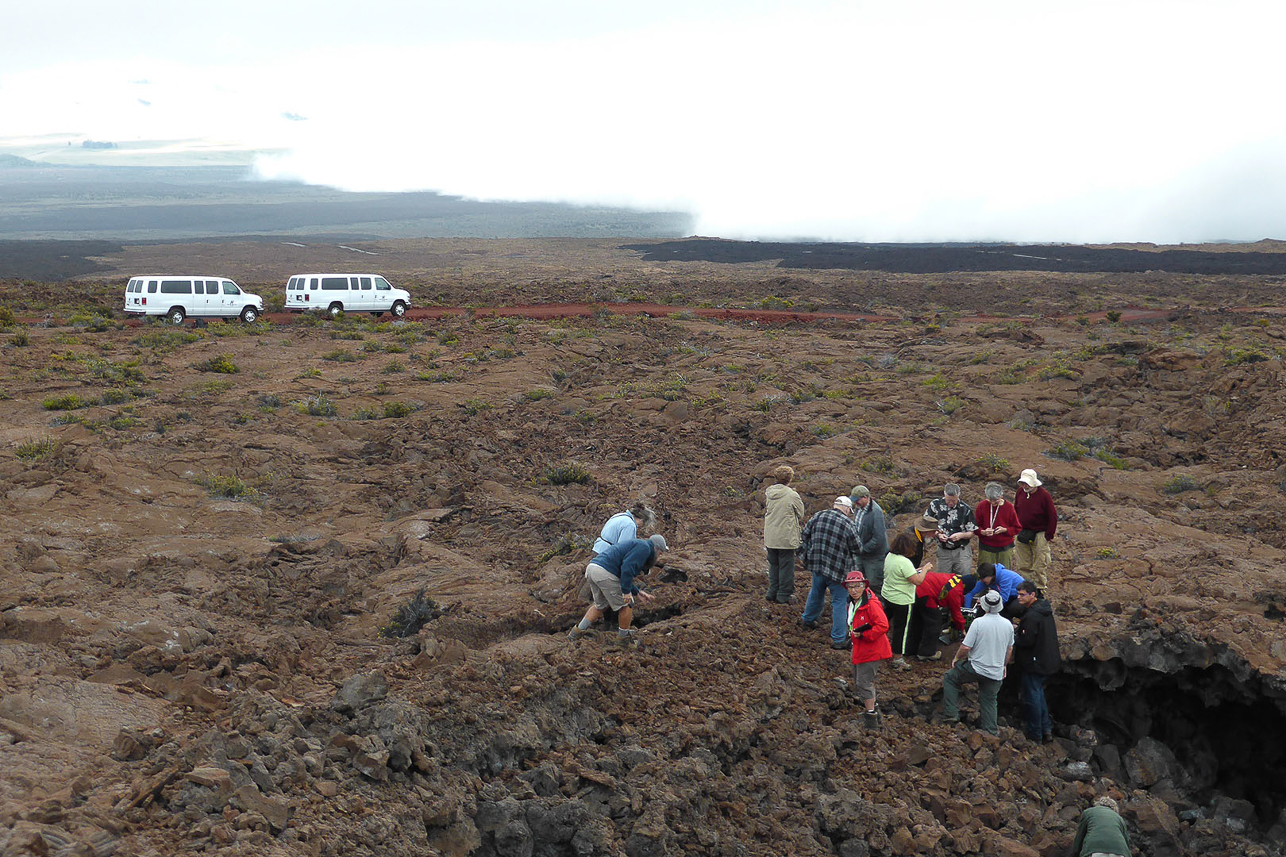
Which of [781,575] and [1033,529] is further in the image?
[781,575]

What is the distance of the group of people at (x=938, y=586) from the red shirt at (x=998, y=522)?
0.03 feet

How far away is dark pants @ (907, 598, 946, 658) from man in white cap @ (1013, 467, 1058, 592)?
1.37 m

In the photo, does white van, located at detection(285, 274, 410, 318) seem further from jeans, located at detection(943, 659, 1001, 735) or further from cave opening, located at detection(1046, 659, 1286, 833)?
cave opening, located at detection(1046, 659, 1286, 833)

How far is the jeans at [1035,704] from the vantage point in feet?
25.9

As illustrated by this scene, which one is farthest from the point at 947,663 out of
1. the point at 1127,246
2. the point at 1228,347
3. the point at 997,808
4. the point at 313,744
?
the point at 1127,246

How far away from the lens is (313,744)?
5828 mm

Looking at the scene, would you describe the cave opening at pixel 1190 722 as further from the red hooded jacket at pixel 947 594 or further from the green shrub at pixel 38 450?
the green shrub at pixel 38 450

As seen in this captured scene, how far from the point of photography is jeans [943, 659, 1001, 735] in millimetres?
7684

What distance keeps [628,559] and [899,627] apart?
9.30 ft

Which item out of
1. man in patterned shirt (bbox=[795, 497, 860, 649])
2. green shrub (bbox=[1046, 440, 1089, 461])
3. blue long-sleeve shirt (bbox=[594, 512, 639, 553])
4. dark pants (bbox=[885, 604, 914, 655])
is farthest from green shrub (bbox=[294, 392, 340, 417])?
green shrub (bbox=[1046, 440, 1089, 461])

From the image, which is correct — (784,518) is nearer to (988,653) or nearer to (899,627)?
(899,627)

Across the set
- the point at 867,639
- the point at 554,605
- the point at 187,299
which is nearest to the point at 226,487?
the point at 554,605

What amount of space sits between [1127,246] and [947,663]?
82.2 metres

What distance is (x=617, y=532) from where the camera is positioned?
8.57 metres
